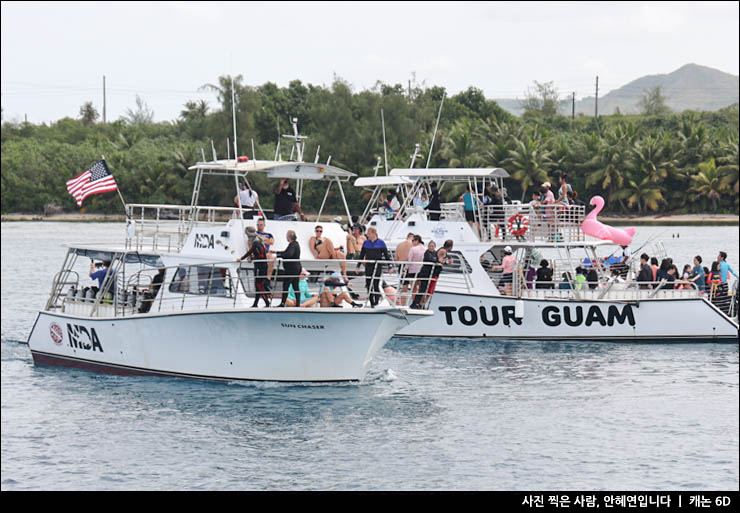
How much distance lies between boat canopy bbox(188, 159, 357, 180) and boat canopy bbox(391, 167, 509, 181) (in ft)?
23.3

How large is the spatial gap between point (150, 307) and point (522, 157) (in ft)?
188

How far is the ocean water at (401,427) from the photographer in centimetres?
1530

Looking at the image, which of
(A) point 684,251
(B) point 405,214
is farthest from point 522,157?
(B) point 405,214

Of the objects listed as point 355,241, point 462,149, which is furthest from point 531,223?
point 462,149

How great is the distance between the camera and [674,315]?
26531 millimetres

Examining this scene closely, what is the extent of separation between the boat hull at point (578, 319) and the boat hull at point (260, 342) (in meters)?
7.67

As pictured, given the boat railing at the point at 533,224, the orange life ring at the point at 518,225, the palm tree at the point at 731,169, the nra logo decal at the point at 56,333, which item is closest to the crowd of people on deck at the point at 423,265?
the boat railing at the point at 533,224

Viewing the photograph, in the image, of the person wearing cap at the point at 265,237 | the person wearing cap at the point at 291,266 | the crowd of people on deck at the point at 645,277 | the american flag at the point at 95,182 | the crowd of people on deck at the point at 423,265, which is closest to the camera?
the person wearing cap at the point at 291,266

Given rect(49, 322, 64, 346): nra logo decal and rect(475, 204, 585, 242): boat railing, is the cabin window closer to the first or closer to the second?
rect(49, 322, 64, 346): nra logo decal

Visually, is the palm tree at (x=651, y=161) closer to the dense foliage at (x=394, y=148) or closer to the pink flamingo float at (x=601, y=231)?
the dense foliage at (x=394, y=148)

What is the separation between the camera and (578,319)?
88.1ft

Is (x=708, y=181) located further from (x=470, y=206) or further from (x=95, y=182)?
(x=95, y=182)

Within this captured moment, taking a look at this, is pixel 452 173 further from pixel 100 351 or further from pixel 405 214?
pixel 100 351

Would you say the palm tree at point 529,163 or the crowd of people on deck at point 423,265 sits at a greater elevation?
the palm tree at point 529,163
